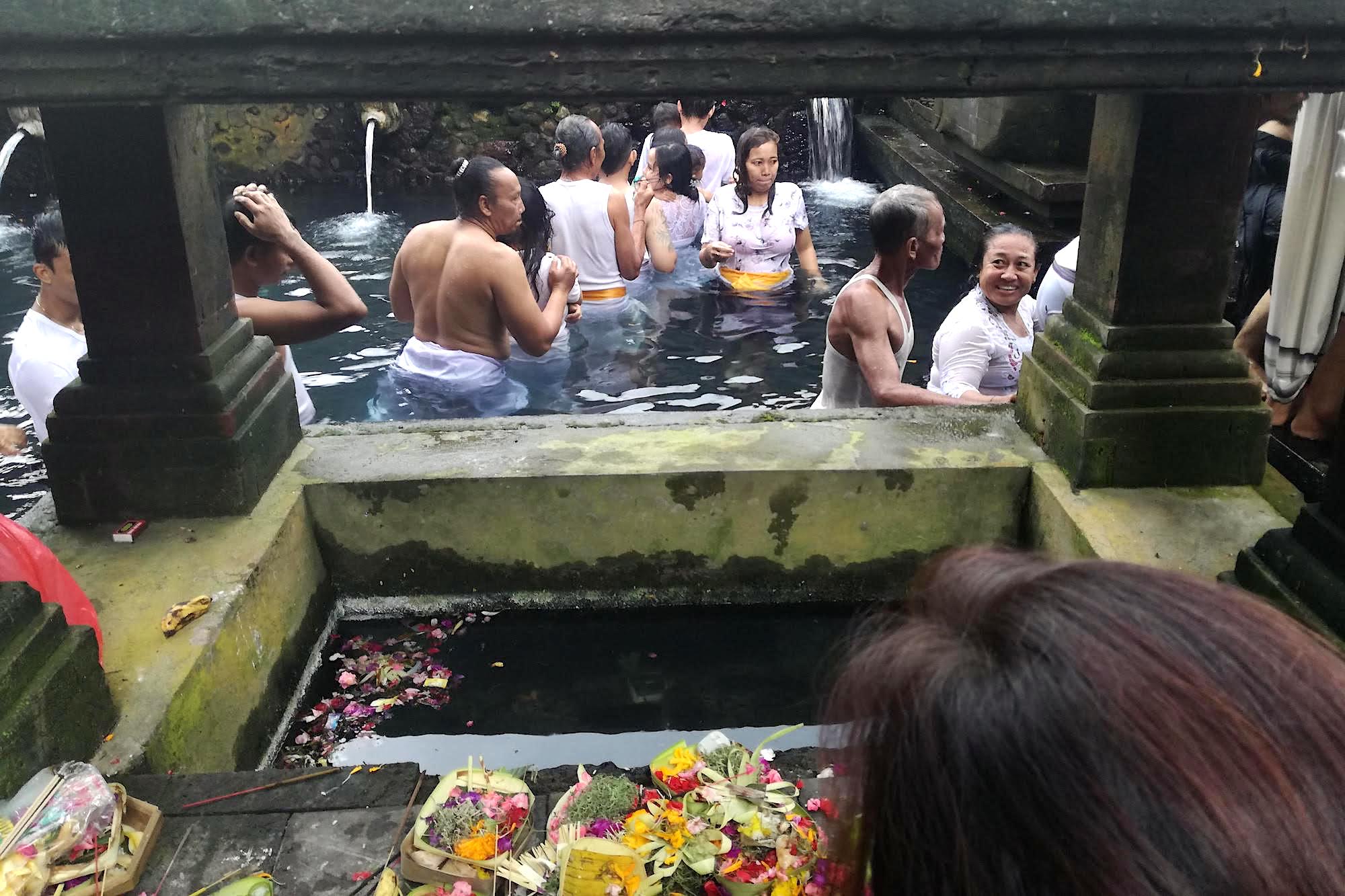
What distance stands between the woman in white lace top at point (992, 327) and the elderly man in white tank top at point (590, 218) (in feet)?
9.17

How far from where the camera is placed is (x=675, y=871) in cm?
211

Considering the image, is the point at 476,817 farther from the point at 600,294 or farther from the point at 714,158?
the point at 714,158

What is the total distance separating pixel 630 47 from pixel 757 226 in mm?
5567

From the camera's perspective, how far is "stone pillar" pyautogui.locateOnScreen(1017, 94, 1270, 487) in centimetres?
322

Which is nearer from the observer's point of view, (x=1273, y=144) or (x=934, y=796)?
(x=934, y=796)

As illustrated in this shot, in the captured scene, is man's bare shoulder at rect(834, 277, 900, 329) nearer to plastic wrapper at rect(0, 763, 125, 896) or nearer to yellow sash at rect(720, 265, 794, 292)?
yellow sash at rect(720, 265, 794, 292)

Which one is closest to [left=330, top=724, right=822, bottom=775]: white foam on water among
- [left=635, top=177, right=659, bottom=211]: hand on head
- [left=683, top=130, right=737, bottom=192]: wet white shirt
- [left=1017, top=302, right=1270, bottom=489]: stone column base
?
[left=1017, top=302, right=1270, bottom=489]: stone column base

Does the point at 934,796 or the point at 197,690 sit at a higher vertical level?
the point at 934,796

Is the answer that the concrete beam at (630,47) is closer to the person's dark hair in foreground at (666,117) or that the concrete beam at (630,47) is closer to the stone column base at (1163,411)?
the stone column base at (1163,411)

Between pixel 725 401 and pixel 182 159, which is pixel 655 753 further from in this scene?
pixel 725 401

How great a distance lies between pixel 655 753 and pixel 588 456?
1096 millimetres

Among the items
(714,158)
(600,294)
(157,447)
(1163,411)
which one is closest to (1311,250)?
(1163,411)

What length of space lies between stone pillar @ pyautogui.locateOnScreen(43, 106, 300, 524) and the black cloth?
4427 millimetres

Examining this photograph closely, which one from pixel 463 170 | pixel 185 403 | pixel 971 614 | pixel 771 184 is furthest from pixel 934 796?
pixel 771 184
